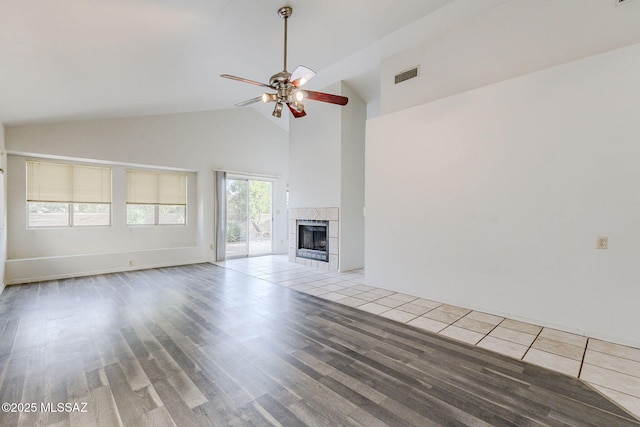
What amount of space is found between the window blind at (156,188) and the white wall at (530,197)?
544 cm

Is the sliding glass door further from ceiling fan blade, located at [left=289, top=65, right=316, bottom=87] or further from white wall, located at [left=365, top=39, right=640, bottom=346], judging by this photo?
ceiling fan blade, located at [left=289, top=65, right=316, bottom=87]

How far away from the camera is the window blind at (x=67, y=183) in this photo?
17.5ft

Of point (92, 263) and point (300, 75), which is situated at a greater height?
point (300, 75)

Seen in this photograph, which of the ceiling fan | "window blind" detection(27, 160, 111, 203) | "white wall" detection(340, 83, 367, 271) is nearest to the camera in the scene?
the ceiling fan

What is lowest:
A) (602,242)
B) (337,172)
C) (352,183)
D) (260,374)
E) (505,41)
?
(260,374)

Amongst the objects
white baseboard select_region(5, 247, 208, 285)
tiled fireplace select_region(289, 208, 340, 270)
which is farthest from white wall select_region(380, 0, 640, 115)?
white baseboard select_region(5, 247, 208, 285)

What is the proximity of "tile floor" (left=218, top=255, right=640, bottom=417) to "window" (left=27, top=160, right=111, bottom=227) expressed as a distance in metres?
4.53

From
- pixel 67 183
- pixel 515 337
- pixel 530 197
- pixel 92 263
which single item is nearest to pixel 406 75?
pixel 530 197

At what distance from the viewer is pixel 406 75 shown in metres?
4.52

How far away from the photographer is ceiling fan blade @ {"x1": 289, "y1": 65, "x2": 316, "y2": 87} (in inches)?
116

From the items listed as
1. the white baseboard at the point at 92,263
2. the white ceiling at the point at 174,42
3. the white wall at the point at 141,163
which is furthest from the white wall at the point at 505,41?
the white baseboard at the point at 92,263

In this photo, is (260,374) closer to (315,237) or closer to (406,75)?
(406,75)

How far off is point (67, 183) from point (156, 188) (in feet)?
5.28

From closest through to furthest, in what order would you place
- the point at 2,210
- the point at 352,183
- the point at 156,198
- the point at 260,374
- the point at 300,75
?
1. the point at 260,374
2. the point at 300,75
3. the point at 2,210
4. the point at 352,183
5. the point at 156,198
